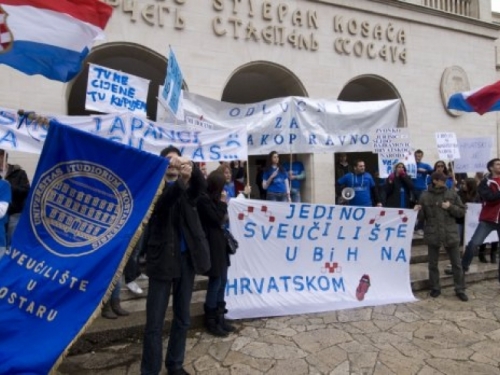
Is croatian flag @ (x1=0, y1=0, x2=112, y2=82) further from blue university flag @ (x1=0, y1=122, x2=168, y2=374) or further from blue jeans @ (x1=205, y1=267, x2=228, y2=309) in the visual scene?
blue jeans @ (x1=205, y1=267, x2=228, y2=309)

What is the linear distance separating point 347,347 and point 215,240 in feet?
5.53

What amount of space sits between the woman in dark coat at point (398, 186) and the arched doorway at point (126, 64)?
5.14 metres

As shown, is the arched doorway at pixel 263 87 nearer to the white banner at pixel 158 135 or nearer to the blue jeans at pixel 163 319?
the white banner at pixel 158 135

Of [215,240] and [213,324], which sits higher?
[215,240]

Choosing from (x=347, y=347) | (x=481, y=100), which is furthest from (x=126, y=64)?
(x=347, y=347)

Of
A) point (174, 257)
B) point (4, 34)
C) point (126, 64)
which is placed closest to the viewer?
point (174, 257)

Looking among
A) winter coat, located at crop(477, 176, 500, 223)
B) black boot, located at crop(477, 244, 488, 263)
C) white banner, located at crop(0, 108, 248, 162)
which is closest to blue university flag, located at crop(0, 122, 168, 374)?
white banner, located at crop(0, 108, 248, 162)

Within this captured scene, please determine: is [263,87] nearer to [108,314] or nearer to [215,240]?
[215,240]

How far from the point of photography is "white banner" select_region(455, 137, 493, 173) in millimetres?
9172

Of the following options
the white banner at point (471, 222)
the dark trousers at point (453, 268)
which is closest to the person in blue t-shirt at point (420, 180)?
the white banner at point (471, 222)

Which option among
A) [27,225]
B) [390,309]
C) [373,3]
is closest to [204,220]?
[27,225]

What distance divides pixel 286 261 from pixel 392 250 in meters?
1.57

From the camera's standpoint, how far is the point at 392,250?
20.0 feet

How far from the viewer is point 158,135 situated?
596 cm
